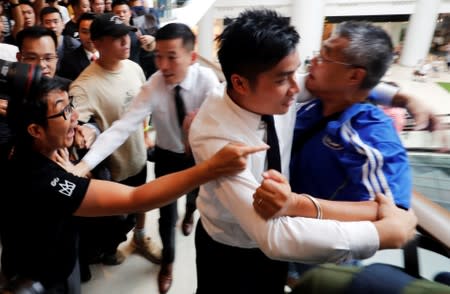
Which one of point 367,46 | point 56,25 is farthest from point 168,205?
point 56,25

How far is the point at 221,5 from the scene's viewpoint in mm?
13633

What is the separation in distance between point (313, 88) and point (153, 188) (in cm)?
65

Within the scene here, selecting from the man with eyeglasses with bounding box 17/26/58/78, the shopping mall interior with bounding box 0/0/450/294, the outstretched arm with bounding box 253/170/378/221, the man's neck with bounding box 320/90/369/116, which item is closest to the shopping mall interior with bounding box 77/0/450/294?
the shopping mall interior with bounding box 0/0/450/294

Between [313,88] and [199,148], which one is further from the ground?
[313,88]

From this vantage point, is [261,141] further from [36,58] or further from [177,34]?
[36,58]

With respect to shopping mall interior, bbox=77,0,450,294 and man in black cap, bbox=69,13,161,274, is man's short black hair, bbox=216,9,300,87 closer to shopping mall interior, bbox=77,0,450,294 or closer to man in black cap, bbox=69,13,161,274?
shopping mall interior, bbox=77,0,450,294

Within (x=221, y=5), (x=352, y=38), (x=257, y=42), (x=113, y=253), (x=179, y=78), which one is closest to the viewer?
(x=257, y=42)

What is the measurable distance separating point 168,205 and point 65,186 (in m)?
0.98

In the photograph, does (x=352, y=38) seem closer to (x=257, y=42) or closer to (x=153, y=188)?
(x=257, y=42)

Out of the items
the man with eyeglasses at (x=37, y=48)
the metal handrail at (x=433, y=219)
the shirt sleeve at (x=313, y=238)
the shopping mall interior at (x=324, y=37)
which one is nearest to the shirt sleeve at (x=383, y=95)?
the metal handrail at (x=433, y=219)

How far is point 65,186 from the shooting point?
3.61 ft

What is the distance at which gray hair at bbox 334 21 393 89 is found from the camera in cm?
103

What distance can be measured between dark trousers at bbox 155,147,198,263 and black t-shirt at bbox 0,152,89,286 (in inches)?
29.7

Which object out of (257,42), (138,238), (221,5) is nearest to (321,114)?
(257,42)
